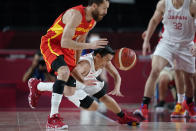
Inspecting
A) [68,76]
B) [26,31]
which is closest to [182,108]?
[68,76]

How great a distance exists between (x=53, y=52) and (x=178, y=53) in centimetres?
193

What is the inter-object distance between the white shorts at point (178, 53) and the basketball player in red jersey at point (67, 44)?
130cm

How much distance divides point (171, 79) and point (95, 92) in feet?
9.39

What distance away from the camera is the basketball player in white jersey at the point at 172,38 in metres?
5.05

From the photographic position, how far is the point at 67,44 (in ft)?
12.7

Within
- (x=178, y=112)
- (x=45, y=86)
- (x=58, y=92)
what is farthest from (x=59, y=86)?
(x=178, y=112)

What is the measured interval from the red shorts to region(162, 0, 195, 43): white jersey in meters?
1.46

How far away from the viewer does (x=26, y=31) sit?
11391 millimetres

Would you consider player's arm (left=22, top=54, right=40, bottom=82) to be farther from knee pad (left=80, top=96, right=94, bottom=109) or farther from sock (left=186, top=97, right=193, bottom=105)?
knee pad (left=80, top=96, right=94, bottom=109)

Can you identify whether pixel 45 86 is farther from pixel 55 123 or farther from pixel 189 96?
pixel 189 96

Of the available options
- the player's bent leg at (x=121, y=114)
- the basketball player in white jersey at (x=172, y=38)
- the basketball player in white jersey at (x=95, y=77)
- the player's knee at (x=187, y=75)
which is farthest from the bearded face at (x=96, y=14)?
the player's knee at (x=187, y=75)

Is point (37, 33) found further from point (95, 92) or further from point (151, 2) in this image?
point (95, 92)

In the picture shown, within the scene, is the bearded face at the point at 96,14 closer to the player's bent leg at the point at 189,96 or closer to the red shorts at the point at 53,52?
the red shorts at the point at 53,52

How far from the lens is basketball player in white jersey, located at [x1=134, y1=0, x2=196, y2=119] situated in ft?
16.6
